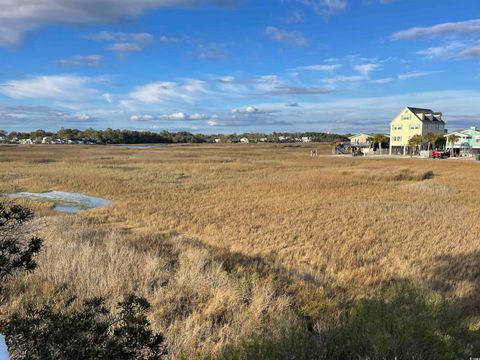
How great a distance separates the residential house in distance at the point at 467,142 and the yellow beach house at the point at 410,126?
517 centimetres

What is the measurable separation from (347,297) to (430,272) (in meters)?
2.89

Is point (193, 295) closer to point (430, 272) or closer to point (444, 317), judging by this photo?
point (444, 317)

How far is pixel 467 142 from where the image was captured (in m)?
83.0

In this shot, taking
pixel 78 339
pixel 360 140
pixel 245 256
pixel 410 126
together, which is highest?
pixel 410 126

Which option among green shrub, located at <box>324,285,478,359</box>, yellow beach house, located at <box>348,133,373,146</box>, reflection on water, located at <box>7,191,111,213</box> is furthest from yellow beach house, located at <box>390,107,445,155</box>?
green shrub, located at <box>324,285,478,359</box>

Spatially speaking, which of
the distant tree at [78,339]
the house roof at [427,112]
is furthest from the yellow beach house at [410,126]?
the distant tree at [78,339]

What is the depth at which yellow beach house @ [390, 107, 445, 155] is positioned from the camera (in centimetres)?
8644

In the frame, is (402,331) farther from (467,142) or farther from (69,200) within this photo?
(467,142)

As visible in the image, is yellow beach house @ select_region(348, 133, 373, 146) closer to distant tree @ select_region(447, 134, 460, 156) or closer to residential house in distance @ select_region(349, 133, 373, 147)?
residential house in distance @ select_region(349, 133, 373, 147)

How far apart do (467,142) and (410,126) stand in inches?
466

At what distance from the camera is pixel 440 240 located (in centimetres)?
1280

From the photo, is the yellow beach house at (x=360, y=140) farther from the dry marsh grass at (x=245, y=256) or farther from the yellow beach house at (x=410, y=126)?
the dry marsh grass at (x=245, y=256)

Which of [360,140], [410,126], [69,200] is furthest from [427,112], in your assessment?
[69,200]

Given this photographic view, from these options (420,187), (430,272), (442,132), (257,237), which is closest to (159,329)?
(430,272)
